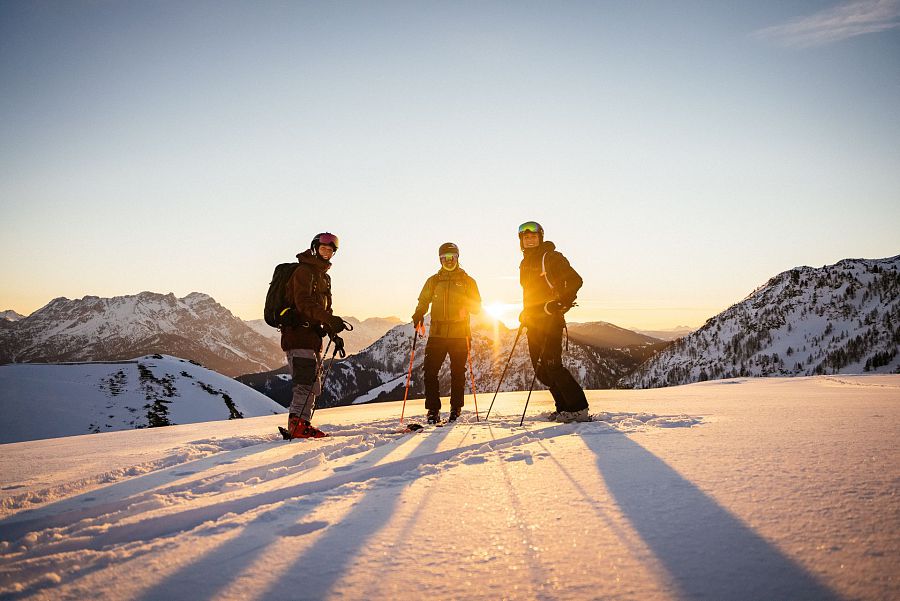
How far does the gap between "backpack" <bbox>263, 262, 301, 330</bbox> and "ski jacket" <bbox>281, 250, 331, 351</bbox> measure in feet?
0.23

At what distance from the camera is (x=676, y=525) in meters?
1.99

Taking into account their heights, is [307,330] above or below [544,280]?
below

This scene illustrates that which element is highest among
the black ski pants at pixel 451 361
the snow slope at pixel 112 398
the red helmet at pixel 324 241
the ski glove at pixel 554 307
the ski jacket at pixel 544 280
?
the red helmet at pixel 324 241

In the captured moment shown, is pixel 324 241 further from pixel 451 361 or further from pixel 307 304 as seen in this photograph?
pixel 451 361

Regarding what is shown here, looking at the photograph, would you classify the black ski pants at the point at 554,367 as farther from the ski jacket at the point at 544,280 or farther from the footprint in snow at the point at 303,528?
the footprint in snow at the point at 303,528

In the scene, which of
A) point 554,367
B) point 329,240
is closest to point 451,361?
point 554,367

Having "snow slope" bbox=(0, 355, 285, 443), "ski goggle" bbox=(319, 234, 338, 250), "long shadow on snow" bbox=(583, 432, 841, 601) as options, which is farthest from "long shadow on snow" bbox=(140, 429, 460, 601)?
"snow slope" bbox=(0, 355, 285, 443)

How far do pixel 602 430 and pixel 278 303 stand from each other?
185 inches

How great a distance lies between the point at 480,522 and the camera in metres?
2.17

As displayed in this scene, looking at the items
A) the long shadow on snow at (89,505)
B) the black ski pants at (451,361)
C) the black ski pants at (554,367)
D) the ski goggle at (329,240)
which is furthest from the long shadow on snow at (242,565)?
the black ski pants at (451,361)

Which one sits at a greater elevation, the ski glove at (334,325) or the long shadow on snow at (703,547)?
the ski glove at (334,325)

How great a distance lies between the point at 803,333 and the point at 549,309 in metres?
202

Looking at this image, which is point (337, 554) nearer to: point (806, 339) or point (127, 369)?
point (127, 369)

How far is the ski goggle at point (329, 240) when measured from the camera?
6738 mm
